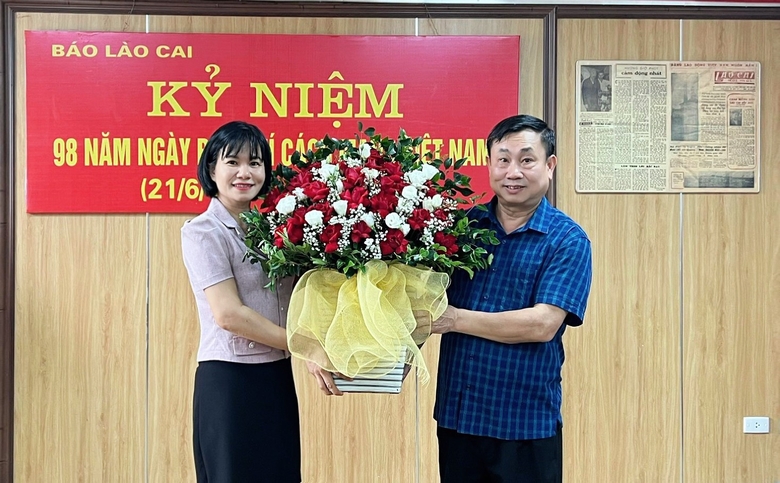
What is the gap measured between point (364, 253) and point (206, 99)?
173 cm

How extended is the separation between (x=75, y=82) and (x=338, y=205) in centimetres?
197

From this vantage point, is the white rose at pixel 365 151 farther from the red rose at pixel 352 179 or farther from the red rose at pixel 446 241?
the red rose at pixel 446 241

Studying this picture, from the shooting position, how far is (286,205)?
1.74 metres

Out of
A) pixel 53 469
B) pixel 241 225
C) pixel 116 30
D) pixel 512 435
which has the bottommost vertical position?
pixel 53 469

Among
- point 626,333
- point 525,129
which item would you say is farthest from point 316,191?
point 626,333

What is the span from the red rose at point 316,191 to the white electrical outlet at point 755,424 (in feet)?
8.27

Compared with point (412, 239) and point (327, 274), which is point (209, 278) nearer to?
point (327, 274)

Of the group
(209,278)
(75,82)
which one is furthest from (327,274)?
(75,82)

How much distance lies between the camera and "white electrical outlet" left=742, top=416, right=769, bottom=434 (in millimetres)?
3314

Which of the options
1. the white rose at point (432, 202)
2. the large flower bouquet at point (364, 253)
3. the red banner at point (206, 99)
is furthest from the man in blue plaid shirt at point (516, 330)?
the red banner at point (206, 99)

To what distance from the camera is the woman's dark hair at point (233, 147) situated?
6.28 feet

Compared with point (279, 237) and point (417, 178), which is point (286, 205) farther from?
point (417, 178)

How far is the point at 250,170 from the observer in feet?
6.30

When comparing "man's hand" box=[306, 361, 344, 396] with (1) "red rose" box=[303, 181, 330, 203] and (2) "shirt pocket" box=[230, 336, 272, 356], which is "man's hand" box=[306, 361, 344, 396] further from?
(1) "red rose" box=[303, 181, 330, 203]
